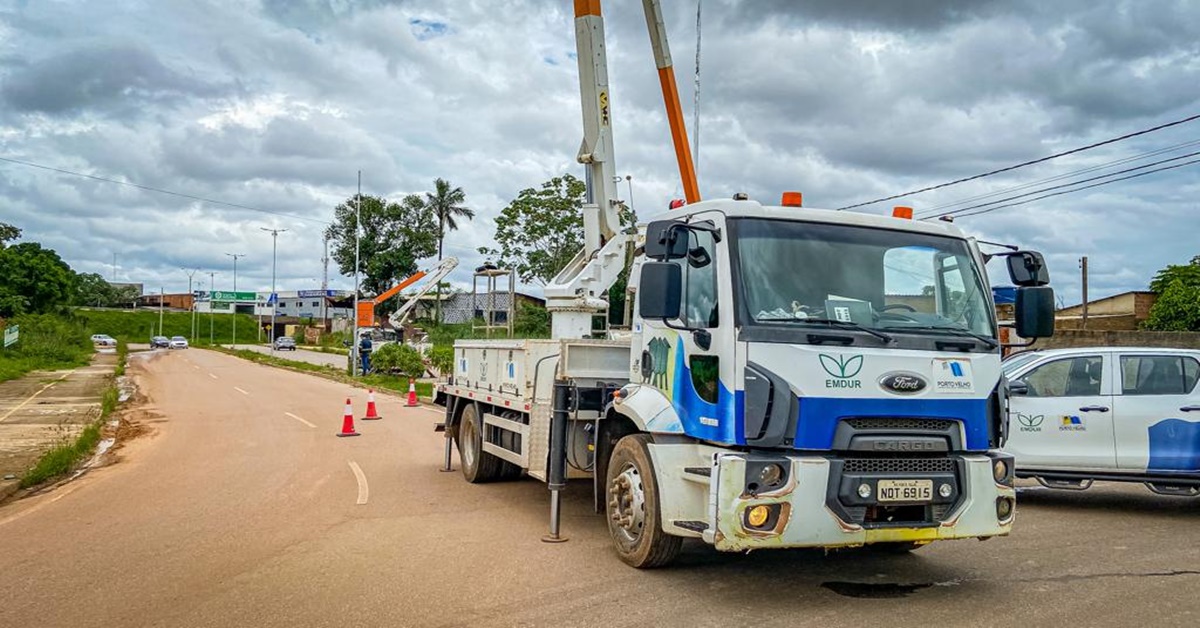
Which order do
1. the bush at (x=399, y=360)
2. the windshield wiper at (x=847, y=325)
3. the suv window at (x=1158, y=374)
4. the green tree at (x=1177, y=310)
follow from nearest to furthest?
the windshield wiper at (x=847, y=325) → the suv window at (x=1158, y=374) → the green tree at (x=1177, y=310) → the bush at (x=399, y=360)

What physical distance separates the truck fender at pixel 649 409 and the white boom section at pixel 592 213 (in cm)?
239

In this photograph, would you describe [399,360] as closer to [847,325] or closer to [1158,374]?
[1158,374]

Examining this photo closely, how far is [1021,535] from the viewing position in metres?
7.85

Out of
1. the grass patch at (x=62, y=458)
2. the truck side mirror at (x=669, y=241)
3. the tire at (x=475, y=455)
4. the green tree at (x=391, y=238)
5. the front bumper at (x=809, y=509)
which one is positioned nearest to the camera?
the front bumper at (x=809, y=509)

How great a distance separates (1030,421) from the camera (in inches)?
361

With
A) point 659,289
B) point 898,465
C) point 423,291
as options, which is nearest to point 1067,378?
point 898,465

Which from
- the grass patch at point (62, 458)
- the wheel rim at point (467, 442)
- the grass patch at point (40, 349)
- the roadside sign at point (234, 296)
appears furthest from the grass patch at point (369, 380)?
the roadside sign at point (234, 296)

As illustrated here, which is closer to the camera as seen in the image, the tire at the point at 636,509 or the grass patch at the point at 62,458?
the tire at the point at 636,509

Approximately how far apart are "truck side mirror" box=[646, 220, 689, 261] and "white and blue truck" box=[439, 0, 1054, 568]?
0.01m

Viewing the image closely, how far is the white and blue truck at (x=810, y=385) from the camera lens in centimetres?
547

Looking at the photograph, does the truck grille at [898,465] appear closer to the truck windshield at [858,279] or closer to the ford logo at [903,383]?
the ford logo at [903,383]

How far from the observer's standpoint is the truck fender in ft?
20.2

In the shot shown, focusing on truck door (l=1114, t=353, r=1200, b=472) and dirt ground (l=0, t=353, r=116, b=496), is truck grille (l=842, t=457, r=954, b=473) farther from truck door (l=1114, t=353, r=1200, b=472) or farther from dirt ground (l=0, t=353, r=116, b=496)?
dirt ground (l=0, t=353, r=116, b=496)

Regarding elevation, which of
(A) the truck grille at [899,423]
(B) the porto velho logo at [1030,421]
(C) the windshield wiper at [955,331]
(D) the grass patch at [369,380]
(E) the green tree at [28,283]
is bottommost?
(D) the grass patch at [369,380]
